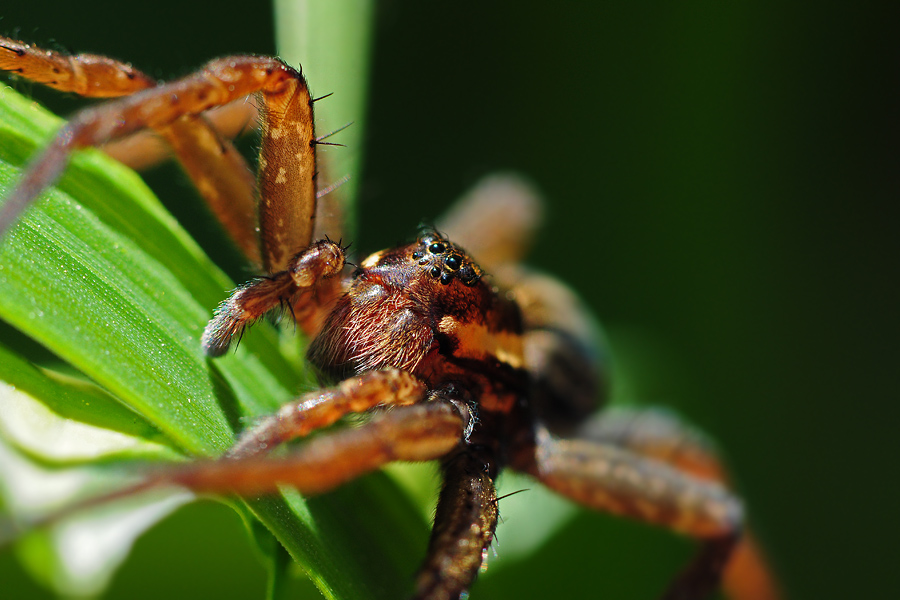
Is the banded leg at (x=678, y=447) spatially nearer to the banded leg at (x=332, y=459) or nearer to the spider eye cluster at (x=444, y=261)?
the spider eye cluster at (x=444, y=261)

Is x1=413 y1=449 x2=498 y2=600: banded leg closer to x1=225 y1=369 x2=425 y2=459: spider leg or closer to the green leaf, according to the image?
the green leaf

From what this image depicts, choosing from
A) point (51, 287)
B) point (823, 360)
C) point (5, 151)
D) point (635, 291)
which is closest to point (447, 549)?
point (51, 287)

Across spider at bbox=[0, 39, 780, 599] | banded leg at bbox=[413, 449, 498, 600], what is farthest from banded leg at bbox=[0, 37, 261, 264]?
banded leg at bbox=[413, 449, 498, 600]

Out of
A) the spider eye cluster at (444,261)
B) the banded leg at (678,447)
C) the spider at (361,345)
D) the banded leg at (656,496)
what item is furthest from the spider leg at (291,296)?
the banded leg at (678,447)

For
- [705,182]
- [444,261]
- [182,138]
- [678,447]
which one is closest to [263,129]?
[182,138]

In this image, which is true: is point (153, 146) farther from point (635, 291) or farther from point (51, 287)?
point (635, 291)

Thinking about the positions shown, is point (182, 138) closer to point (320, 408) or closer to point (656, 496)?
point (320, 408)
